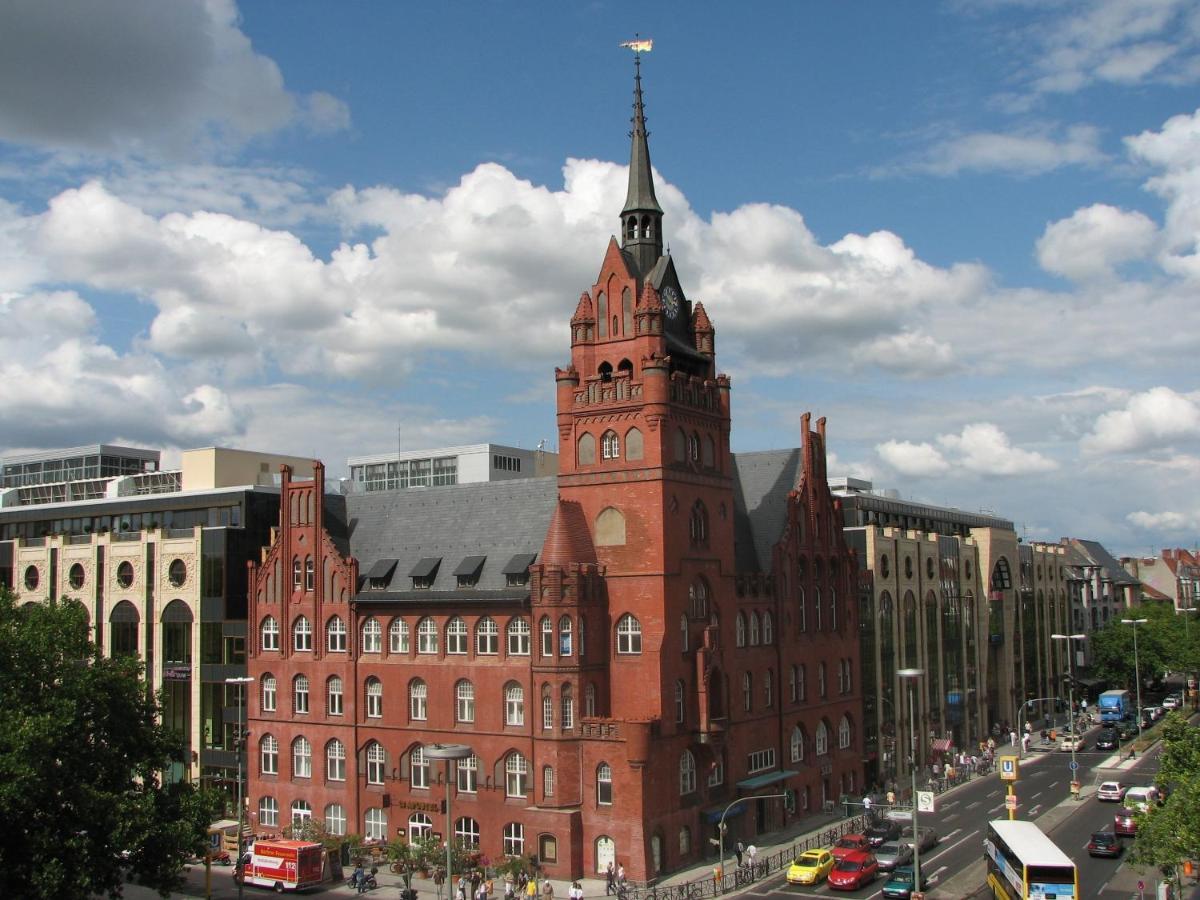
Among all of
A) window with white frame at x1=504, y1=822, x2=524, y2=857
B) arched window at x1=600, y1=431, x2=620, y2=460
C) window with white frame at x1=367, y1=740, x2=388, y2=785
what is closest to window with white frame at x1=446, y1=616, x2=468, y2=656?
window with white frame at x1=367, y1=740, x2=388, y2=785

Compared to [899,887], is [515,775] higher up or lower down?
higher up

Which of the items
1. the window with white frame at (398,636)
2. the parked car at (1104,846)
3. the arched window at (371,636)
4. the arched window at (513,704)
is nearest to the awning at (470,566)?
the window with white frame at (398,636)

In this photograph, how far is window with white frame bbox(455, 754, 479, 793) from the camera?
68.6 metres

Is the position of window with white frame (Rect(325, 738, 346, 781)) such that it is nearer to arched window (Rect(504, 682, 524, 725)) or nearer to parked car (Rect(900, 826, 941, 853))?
arched window (Rect(504, 682, 524, 725))

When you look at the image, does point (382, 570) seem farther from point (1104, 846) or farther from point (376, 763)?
point (1104, 846)

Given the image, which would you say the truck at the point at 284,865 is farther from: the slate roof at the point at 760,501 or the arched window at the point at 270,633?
the slate roof at the point at 760,501

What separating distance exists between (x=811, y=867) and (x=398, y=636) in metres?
27.5

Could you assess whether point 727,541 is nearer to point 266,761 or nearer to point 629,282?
point 629,282

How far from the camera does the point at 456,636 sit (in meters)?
70.9

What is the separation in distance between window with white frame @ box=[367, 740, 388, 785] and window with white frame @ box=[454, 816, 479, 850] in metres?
6.51

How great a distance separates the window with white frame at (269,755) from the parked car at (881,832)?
3684 cm

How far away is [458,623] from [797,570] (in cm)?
2424

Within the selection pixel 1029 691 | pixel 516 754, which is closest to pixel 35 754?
pixel 516 754

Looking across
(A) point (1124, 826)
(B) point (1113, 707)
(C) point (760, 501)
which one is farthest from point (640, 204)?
(B) point (1113, 707)
